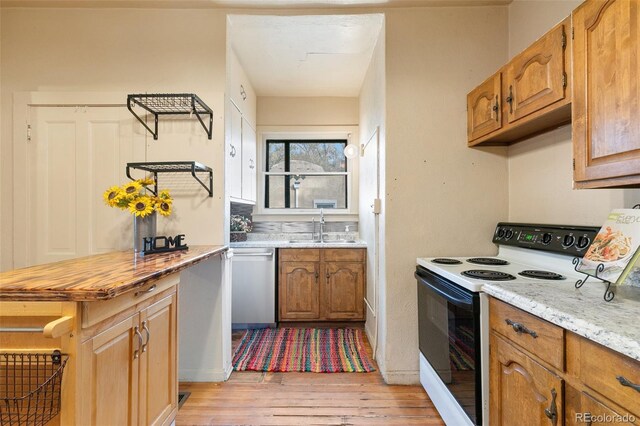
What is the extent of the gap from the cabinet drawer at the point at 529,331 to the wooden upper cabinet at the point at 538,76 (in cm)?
97

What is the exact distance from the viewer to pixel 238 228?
3402mm

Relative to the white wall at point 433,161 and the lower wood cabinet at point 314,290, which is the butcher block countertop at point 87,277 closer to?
the white wall at point 433,161

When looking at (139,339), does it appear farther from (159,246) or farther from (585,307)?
(585,307)

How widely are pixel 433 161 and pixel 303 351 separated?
1917 millimetres

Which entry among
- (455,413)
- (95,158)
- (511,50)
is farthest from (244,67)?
(455,413)

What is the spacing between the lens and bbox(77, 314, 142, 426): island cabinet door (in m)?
0.95

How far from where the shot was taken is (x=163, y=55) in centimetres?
211

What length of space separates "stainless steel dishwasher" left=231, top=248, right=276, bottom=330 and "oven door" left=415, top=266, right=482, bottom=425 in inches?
65.3

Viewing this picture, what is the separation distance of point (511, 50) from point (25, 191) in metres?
3.61

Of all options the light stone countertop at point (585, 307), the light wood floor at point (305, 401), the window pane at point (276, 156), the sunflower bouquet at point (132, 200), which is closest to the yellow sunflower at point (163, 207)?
the sunflower bouquet at point (132, 200)

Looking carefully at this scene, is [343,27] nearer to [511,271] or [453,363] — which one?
[511,271]

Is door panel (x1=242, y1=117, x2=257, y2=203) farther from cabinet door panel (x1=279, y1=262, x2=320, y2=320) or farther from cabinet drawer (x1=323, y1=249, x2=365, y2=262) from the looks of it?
cabinet drawer (x1=323, y1=249, x2=365, y2=262)

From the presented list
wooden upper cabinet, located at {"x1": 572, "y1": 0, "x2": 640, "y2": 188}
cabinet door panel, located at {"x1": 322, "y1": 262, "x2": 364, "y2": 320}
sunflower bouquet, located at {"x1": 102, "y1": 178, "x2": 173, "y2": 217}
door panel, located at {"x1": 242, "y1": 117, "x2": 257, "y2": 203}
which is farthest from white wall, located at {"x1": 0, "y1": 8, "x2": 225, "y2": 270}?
wooden upper cabinet, located at {"x1": 572, "y1": 0, "x2": 640, "y2": 188}

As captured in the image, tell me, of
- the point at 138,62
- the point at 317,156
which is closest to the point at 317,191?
the point at 317,156
